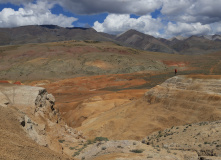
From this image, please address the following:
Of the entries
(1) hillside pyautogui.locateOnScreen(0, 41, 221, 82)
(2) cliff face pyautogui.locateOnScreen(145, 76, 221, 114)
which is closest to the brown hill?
(2) cliff face pyautogui.locateOnScreen(145, 76, 221, 114)

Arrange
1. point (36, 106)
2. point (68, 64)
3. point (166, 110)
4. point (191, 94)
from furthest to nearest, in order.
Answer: point (68, 64) → point (166, 110) → point (191, 94) → point (36, 106)

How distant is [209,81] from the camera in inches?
706

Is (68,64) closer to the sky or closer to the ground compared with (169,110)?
closer to the sky

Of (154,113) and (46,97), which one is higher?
(46,97)

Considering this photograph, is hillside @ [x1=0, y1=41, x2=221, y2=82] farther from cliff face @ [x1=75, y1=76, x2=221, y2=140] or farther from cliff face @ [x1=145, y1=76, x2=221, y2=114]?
cliff face @ [x1=75, y1=76, x2=221, y2=140]

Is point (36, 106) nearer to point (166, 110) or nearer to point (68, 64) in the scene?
point (166, 110)

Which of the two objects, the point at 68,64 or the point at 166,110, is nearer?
the point at 166,110

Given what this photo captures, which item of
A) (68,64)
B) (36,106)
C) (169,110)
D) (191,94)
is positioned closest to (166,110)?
(169,110)

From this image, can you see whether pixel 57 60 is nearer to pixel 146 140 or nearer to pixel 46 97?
pixel 46 97

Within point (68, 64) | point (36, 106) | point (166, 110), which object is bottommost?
point (166, 110)

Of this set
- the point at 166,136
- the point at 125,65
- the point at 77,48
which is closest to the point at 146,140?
the point at 166,136

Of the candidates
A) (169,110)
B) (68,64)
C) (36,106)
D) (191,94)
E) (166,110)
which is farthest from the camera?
(68,64)

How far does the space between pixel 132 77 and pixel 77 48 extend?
45.3 m

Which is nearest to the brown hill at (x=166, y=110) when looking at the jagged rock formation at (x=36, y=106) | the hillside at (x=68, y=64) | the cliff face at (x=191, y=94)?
the cliff face at (x=191, y=94)
